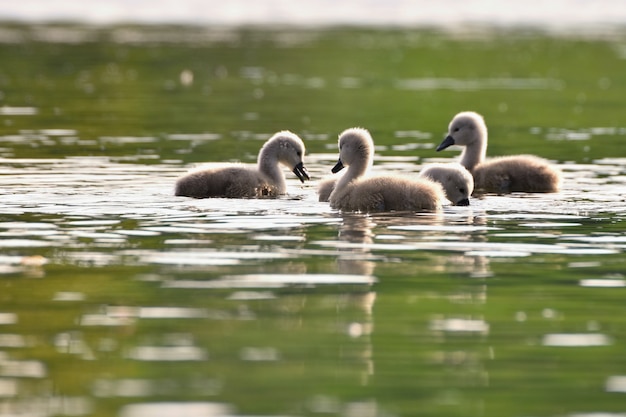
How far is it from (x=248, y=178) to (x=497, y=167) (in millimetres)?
3224

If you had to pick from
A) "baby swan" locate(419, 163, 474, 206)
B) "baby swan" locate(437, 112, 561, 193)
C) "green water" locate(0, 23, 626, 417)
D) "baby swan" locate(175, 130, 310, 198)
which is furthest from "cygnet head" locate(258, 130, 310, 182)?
"baby swan" locate(437, 112, 561, 193)

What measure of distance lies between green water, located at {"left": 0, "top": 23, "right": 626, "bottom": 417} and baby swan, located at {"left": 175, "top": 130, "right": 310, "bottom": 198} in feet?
0.88

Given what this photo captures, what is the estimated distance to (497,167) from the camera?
59.4 feet

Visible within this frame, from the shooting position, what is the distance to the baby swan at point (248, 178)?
16.0 m

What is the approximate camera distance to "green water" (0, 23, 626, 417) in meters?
8.20

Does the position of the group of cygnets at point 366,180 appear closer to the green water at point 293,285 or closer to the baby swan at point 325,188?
the baby swan at point 325,188

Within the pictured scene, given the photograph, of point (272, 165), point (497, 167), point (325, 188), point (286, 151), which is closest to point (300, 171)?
point (286, 151)

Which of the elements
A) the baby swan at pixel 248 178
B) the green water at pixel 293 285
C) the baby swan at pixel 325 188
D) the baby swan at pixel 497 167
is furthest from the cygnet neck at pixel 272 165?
the baby swan at pixel 497 167

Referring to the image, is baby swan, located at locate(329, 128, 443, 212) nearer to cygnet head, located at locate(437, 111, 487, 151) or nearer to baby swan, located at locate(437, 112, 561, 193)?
baby swan, located at locate(437, 112, 561, 193)

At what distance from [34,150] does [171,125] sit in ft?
16.1

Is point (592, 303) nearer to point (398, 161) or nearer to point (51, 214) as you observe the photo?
point (51, 214)

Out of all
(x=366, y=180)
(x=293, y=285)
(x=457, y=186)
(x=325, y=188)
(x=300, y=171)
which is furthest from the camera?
(x=300, y=171)

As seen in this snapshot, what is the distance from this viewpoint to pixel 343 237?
13.2 m

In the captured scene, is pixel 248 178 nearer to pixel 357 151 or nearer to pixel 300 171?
pixel 357 151
